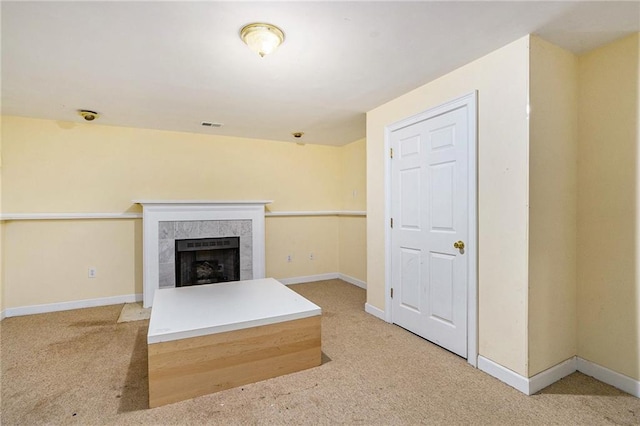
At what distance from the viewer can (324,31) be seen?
6.31 feet

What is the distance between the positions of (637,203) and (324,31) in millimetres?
2192

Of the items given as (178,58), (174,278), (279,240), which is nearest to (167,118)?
(178,58)

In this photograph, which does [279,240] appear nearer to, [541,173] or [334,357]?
[334,357]

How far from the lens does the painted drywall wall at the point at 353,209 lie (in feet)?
15.7

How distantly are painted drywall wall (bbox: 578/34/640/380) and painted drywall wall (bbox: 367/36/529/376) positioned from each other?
0.60m

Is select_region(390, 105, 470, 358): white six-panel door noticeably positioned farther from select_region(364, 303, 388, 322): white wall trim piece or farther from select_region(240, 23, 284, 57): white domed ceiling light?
select_region(240, 23, 284, 57): white domed ceiling light

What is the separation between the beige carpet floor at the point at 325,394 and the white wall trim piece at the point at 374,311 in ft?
1.65

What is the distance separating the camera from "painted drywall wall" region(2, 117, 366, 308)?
3.61 m

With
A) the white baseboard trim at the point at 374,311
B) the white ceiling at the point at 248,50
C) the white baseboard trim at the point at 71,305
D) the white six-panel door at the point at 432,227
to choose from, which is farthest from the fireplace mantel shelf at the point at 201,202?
the white six-panel door at the point at 432,227

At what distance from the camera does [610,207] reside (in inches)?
84.0

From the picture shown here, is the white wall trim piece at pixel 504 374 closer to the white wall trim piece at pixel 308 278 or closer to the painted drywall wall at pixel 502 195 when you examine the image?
the painted drywall wall at pixel 502 195

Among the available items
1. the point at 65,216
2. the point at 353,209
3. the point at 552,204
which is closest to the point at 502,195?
the point at 552,204

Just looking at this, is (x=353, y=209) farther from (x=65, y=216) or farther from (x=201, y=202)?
(x=65, y=216)

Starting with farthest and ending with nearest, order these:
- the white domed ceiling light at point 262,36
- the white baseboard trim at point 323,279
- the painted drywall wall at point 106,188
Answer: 1. the white baseboard trim at point 323,279
2. the painted drywall wall at point 106,188
3. the white domed ceiling light at point 262,36
